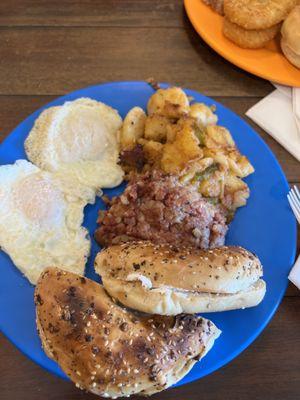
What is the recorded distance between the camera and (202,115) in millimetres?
2092

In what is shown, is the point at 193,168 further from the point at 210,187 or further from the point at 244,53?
the point at 244,53

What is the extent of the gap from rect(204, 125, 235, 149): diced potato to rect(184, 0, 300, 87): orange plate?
61 cm

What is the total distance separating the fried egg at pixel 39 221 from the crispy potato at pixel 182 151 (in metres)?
0.40

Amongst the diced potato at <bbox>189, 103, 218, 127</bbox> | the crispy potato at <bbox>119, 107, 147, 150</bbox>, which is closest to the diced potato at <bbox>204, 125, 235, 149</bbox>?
the diced potato at <bbox>189, 103, 218, 127</bbox>

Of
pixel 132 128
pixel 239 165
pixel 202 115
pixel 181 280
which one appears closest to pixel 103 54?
pixel 132 128

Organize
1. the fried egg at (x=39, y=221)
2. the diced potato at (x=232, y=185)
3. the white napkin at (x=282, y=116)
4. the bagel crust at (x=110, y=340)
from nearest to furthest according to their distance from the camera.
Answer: the bagel crust at (x=110, y=340), the fried egg at (x=39, y=221), the diced potato at (x=232, y=185), the white napkin at (x=282, y=116)

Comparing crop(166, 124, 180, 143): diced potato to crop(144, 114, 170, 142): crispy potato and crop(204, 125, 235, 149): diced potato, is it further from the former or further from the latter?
crop(204, 125, 235, 149): diced potato

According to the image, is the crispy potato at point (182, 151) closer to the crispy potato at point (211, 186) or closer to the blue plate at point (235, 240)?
the crispy potato at point (211, 186)

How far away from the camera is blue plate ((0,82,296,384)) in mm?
1644

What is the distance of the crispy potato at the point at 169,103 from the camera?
6.78 ft

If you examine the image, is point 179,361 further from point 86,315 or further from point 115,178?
point 115,178

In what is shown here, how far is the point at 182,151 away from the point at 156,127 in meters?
0.20

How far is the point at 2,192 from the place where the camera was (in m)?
1.96

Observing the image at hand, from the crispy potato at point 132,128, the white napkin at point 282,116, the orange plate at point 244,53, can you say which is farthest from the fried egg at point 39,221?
the orange plate at point 244,53
